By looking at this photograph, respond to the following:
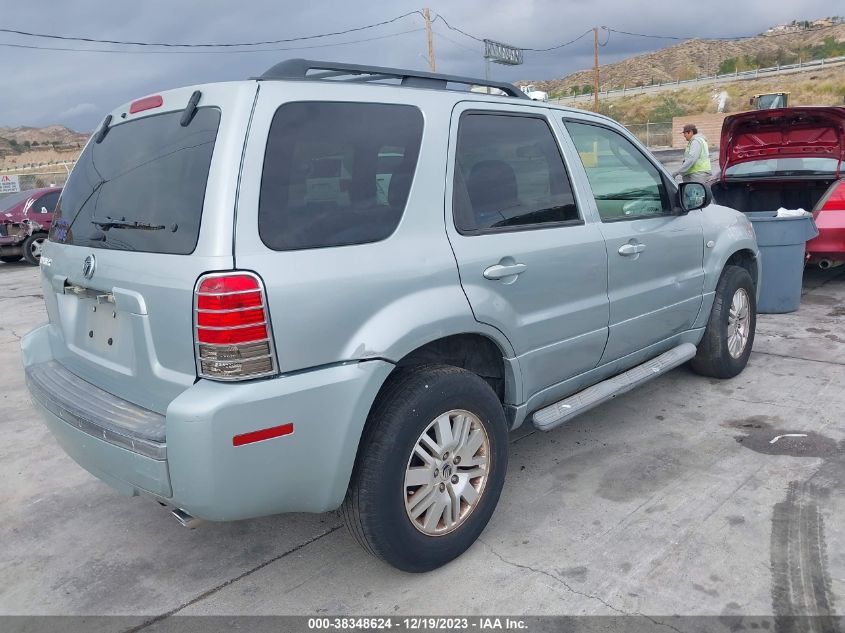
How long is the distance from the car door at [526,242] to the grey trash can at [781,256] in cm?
379

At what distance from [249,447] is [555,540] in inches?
60.3

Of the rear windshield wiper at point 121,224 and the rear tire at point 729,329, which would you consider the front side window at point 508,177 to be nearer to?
the rear windshield wiper at point 121,224

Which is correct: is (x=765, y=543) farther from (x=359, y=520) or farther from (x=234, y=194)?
(x=234, y=194)

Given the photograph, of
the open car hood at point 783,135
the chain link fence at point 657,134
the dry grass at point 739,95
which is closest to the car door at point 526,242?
the open car hood at point 783,135

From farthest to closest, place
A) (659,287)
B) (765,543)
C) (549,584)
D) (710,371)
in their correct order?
(710,371) → (659,287) → (765,543) → (549,584)

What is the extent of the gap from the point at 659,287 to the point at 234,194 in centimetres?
267

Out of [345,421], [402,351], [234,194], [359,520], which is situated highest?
[234,194]

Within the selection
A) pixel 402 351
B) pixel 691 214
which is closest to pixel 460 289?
pixel 402 351

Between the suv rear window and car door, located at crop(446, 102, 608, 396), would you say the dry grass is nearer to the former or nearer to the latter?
car door, located at crop(446, 102, 608, 396)

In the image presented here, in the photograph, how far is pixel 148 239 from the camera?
254 cm

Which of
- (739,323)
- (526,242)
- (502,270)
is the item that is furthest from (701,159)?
(502,270)

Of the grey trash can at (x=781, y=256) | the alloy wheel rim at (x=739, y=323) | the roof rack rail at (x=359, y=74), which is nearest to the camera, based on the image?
the roof rack rail at (x=359, y=74)

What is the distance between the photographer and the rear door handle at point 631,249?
148 inches

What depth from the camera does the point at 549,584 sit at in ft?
9.23
